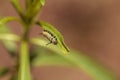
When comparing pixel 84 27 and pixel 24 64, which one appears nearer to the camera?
pixel 24 64

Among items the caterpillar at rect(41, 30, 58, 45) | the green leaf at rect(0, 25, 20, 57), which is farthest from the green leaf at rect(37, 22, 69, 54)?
the green leaf at rect(0, 25, 20, 57)

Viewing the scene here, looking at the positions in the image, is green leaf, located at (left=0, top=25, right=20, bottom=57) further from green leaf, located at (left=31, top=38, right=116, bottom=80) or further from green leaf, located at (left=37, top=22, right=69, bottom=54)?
green leaf, located at (left=37, top=22, right=69, bottom=54)

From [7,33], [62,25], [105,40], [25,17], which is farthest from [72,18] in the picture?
[25,17]

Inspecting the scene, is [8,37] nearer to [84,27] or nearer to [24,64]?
[24,64]

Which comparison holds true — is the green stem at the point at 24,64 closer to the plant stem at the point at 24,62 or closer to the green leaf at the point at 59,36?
the plant stem at the point at 24,62

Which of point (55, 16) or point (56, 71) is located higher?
point (55, 16)

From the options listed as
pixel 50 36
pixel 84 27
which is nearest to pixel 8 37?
pixel 50 36

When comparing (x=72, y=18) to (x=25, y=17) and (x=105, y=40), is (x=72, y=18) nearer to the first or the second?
(x=105, y=40)
